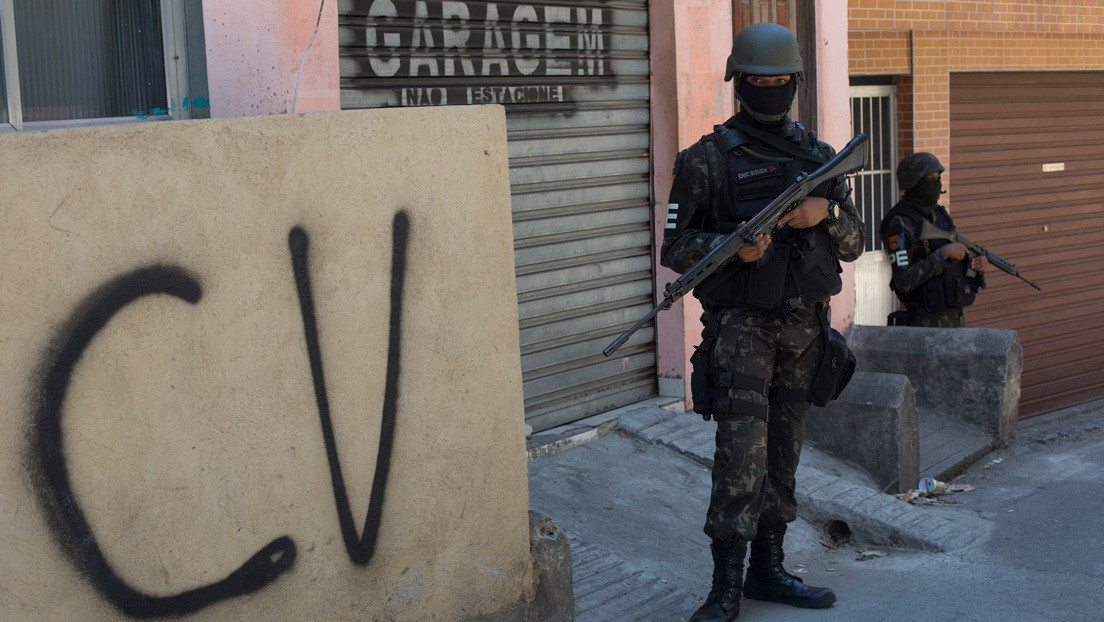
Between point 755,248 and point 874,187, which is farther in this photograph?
point 874,187

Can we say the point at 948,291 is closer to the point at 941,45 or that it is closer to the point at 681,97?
the point at 681,97

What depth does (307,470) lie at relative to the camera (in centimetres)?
289

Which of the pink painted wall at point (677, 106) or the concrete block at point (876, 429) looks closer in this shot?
the concrete block at point (876, 429)

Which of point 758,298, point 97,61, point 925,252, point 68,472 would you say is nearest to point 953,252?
point 925,252

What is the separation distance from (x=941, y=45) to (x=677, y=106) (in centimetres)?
377

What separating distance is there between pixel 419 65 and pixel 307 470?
Result: 2433mm

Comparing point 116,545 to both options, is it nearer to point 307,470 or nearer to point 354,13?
point 307,470

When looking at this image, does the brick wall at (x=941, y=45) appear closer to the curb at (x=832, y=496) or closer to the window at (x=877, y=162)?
the window at (x=877, y=162)

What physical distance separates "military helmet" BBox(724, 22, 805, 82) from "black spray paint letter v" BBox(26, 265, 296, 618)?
1.98m

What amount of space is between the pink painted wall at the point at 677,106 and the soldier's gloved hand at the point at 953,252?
1577 millimetres

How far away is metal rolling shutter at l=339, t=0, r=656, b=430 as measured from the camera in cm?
478

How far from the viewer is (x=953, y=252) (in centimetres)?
638

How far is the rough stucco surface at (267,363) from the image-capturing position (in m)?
2.49

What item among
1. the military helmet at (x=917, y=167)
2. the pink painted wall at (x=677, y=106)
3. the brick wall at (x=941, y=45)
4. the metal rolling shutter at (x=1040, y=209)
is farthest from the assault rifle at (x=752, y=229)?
the metal rolling shutter at (x=1040, y=209)
